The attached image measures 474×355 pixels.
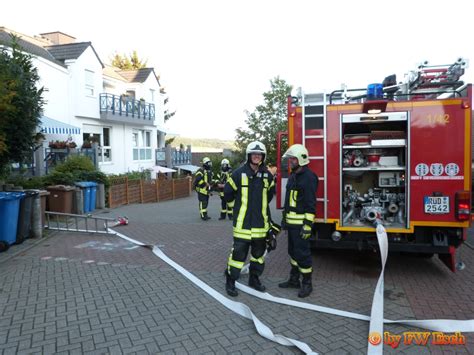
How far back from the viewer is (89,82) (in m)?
20.9

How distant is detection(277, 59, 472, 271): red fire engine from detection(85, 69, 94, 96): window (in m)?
17.3

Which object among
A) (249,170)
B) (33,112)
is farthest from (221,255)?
(33,112)

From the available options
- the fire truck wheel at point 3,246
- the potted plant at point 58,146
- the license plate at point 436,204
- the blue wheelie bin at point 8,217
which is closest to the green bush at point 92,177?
the potted plant at point 58,146

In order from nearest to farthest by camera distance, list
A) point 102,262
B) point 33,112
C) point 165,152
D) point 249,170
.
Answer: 1. point 249,170
2. point 102,262
3. point 33,112
4. point 165,152

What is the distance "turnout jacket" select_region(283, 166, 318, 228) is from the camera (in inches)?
191

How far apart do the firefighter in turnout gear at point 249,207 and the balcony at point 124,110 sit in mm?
17796

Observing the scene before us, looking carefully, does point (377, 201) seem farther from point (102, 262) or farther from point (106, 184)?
point (106, 184)

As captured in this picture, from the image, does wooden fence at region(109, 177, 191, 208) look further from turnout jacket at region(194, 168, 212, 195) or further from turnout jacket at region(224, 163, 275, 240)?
turnout jacket at region(224, 163, 275, 240)

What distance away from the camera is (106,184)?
14156 mm

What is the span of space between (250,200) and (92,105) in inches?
704

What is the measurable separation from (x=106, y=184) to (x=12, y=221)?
6885 millimetres

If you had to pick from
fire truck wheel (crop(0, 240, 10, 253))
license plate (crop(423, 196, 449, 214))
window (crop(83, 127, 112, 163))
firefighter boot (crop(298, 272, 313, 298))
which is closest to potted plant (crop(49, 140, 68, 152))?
window (crop(83, 127, 112, 163))

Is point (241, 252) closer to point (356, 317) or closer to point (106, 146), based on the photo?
point (356, 317)

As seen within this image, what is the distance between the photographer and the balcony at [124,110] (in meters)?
21.1
